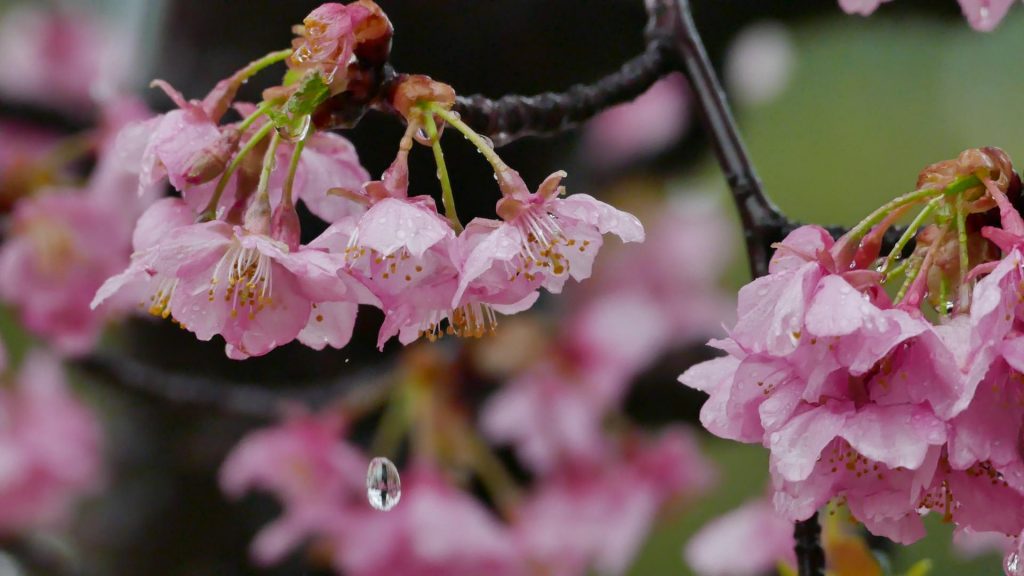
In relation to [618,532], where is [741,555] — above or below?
above

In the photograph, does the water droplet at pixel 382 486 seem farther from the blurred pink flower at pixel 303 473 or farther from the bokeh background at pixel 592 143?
the blurred pink flower at pixel 303 473

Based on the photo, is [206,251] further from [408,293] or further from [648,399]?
[648,399]

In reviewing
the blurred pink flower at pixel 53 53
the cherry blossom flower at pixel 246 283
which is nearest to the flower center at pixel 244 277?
the cherry blossom flower at pixel 246 283

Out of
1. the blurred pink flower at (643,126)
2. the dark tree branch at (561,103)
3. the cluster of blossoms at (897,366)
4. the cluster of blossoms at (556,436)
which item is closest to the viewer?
the cluster of blossoms at (897,366)

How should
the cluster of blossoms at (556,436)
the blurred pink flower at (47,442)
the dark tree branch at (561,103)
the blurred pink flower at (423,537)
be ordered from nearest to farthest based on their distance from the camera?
the dark tree branch at (561,103) → the blurred pink flower at (423,537) → the cluster of blossoms at (556,436) → the blurred pink flower at (47,442)

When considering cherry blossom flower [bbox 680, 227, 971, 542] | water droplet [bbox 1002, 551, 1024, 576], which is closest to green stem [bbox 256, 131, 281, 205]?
cherry blossom flower [bbox 680, 227, 971, 542]

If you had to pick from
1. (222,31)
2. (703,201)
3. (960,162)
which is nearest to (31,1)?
(222,31)

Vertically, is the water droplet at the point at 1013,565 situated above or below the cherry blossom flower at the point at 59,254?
above
